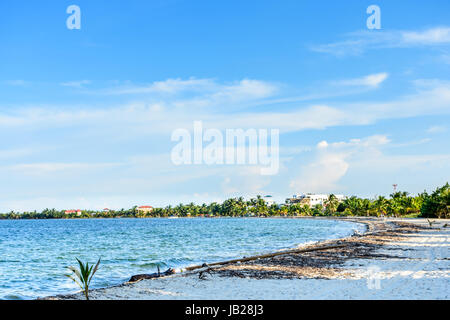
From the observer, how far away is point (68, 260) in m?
36.4

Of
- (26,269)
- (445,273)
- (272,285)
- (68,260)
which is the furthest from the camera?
(68,260)

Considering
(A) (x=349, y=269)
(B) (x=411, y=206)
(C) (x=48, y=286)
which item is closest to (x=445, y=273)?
(A) (x=349, y=269)

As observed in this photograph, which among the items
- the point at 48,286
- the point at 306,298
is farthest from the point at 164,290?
the point at 48,286

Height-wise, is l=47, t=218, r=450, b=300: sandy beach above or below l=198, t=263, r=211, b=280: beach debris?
above

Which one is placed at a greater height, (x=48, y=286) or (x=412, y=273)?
(x=412, y=273)

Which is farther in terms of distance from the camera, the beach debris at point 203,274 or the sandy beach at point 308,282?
the beach debris at point 203,274

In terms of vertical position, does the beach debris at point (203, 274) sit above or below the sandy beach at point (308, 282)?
below

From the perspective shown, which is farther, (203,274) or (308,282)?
(203,274)

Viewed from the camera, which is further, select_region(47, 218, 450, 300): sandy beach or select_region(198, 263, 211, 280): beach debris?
select_region(198, 263, 211, 280): beach debris

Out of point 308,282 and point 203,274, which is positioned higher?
point 308,282
